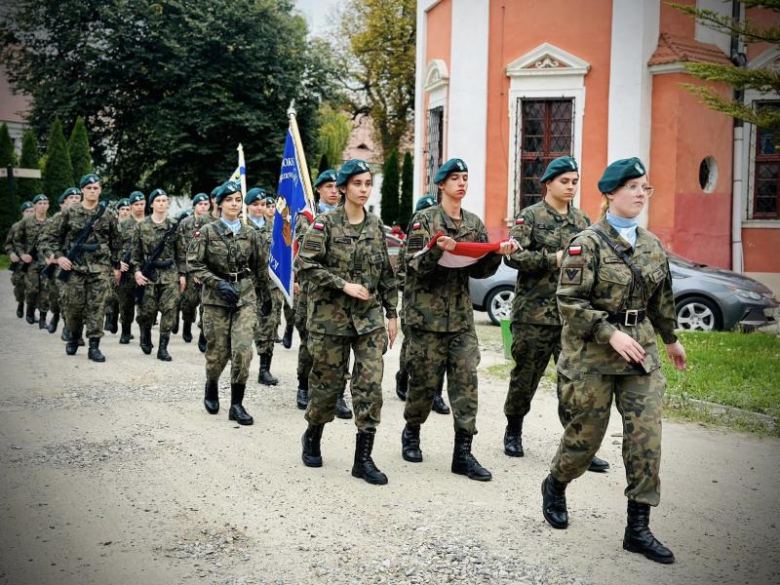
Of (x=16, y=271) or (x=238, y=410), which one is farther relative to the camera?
(x=16, y=271)

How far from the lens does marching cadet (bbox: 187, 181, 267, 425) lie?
803cm

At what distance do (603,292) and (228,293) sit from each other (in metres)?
4.05

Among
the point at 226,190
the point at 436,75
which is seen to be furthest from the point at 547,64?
the point at 226,190

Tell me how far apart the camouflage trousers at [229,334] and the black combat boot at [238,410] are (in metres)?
0.08

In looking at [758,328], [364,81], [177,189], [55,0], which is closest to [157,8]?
[55,0]

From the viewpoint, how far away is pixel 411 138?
1863 inches

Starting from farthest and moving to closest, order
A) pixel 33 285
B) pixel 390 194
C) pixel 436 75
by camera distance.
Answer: pixel 390 194
pixel 436 75
pixel 33 285

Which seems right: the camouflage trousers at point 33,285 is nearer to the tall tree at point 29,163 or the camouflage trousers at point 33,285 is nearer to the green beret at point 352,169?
the green beret at point 352,169

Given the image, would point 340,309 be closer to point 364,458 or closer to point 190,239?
point 364,458

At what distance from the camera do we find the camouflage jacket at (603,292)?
15.9ft

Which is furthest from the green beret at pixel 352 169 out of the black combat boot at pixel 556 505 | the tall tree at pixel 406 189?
the tall tree at pixel 406 189

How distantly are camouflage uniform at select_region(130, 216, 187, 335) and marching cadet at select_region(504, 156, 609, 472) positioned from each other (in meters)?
6.59

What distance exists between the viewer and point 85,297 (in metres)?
11.7

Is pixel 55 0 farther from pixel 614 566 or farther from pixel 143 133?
pixel 614 566
